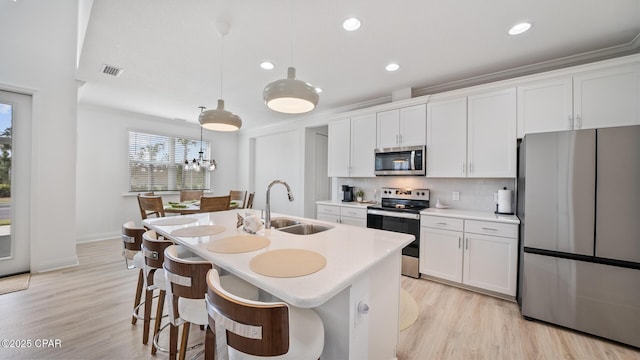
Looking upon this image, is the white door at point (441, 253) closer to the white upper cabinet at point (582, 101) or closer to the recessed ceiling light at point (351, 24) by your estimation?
the white upper cabinet at point (582, 101)

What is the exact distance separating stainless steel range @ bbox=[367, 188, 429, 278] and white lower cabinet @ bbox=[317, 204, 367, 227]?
12cm

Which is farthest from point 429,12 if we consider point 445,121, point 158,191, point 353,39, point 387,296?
point 158,191

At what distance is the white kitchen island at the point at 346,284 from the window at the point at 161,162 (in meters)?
4.16

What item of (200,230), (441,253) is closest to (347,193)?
(441,253)

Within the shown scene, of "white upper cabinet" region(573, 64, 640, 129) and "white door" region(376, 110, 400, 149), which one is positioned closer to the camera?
"white upper cabinet" region(573, 64, 640, 129)

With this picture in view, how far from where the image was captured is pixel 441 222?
292 cm

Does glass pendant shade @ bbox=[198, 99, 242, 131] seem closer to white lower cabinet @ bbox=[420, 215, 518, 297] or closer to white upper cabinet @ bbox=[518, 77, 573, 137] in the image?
white lower cabinet @ bbox=[420, 215, 518, 297]

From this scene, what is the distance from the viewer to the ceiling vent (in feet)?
9.69

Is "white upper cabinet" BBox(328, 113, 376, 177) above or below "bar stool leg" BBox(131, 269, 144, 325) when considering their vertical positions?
above

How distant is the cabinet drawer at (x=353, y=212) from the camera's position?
3.60m

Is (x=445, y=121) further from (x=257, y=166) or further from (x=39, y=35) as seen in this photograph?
(x=39, y=35)

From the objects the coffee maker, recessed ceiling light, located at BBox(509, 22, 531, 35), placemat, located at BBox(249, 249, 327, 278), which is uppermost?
recessed ceiling light, located at BBox(509, 22, 531, 35)

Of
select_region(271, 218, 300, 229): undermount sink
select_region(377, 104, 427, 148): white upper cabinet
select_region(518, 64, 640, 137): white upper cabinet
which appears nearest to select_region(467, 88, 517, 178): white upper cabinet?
select_region(518, 64, 640, 137): white upper cabinet

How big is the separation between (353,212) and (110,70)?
12.2ft
